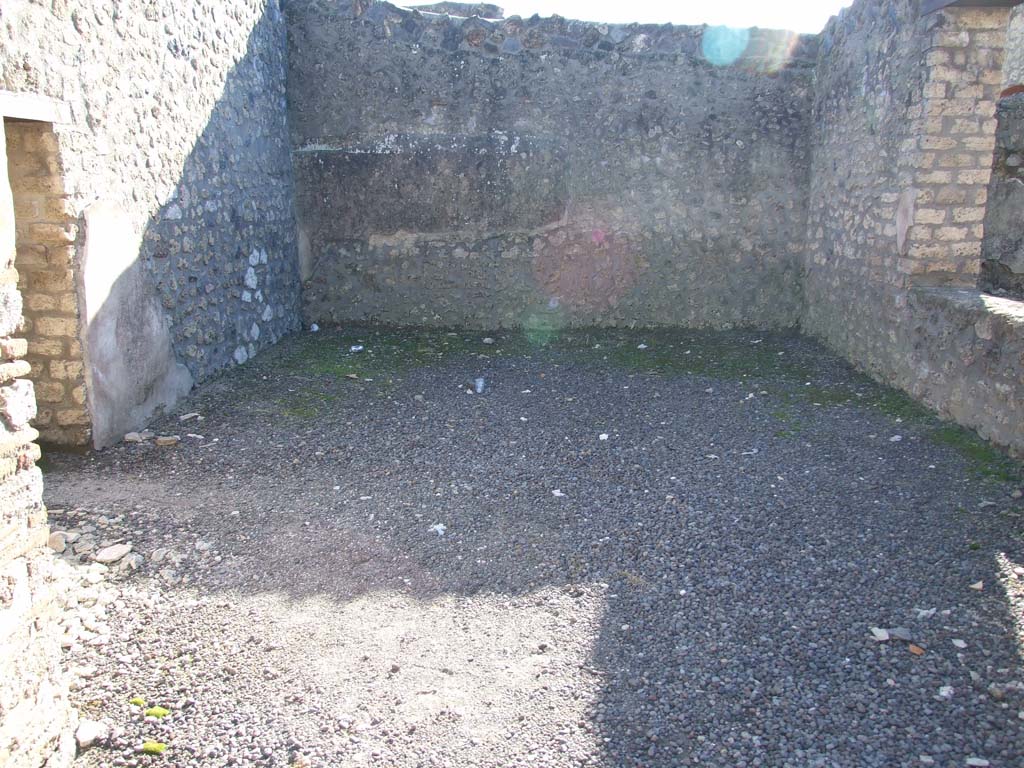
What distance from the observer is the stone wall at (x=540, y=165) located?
7.05 m

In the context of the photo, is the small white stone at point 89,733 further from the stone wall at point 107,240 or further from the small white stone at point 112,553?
the small white stone at point 112,553

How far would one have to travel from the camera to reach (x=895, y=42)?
538 centimetres

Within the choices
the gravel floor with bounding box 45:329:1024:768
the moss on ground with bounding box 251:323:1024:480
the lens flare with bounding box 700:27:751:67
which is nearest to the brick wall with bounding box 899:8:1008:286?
the moss on ground with bounding box 251:323:1024:480

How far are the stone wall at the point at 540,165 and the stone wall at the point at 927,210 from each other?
1.14 metres

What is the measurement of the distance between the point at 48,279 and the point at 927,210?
218 inches

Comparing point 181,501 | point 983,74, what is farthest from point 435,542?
point 983,74

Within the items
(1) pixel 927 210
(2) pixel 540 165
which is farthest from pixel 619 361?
(1) pixel 927 210

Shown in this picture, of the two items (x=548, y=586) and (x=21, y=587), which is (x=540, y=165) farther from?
(x=21, y=587)

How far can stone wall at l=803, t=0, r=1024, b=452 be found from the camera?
4.37 metres

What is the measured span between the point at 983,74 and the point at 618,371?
3257mm

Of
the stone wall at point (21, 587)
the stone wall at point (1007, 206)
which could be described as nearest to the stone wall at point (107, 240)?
A: the stone wall at point (21, 587)

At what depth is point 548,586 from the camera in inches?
119

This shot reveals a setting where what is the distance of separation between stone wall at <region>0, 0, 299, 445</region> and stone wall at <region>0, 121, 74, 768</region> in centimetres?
202

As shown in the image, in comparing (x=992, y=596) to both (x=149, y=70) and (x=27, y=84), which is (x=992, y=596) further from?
(x=149, y=70)
